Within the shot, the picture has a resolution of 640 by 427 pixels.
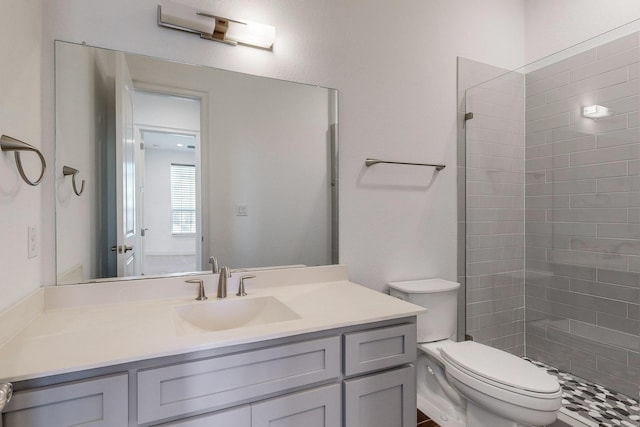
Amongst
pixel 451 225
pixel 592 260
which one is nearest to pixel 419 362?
pixel 451 225

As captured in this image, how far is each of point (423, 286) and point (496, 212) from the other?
2.93ft

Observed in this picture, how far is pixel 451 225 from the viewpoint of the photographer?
7.22 feet

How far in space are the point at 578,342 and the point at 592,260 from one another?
527mm

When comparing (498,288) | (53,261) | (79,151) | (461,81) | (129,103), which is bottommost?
(498,288)

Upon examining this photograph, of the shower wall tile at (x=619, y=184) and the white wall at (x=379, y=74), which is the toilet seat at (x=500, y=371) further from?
the shower wall tile at (x=619, y=184)

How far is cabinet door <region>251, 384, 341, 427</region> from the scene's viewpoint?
102 centimetres

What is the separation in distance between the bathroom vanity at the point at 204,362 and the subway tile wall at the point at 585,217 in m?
1.49

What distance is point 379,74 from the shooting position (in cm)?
191

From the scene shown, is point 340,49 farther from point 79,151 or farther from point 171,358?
point 171,358

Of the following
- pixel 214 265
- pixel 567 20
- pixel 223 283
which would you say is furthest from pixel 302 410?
pixel 567 20

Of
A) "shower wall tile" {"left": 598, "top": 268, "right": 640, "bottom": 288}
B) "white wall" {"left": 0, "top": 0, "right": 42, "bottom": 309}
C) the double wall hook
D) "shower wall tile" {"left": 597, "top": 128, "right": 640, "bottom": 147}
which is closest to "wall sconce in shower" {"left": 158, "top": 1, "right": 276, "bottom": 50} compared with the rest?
"white wall" {"left": 0, "top": 0, "right": 42, "bottom": 309}

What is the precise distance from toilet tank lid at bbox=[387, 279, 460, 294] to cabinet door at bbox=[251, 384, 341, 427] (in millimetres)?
831

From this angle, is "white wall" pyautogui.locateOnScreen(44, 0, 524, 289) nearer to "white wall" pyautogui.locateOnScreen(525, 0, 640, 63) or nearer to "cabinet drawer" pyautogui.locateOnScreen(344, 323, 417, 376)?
"white wall" pyautogui.locateOnScreen(525, 0, 640, 63)

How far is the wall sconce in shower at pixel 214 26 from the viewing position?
1396mm
